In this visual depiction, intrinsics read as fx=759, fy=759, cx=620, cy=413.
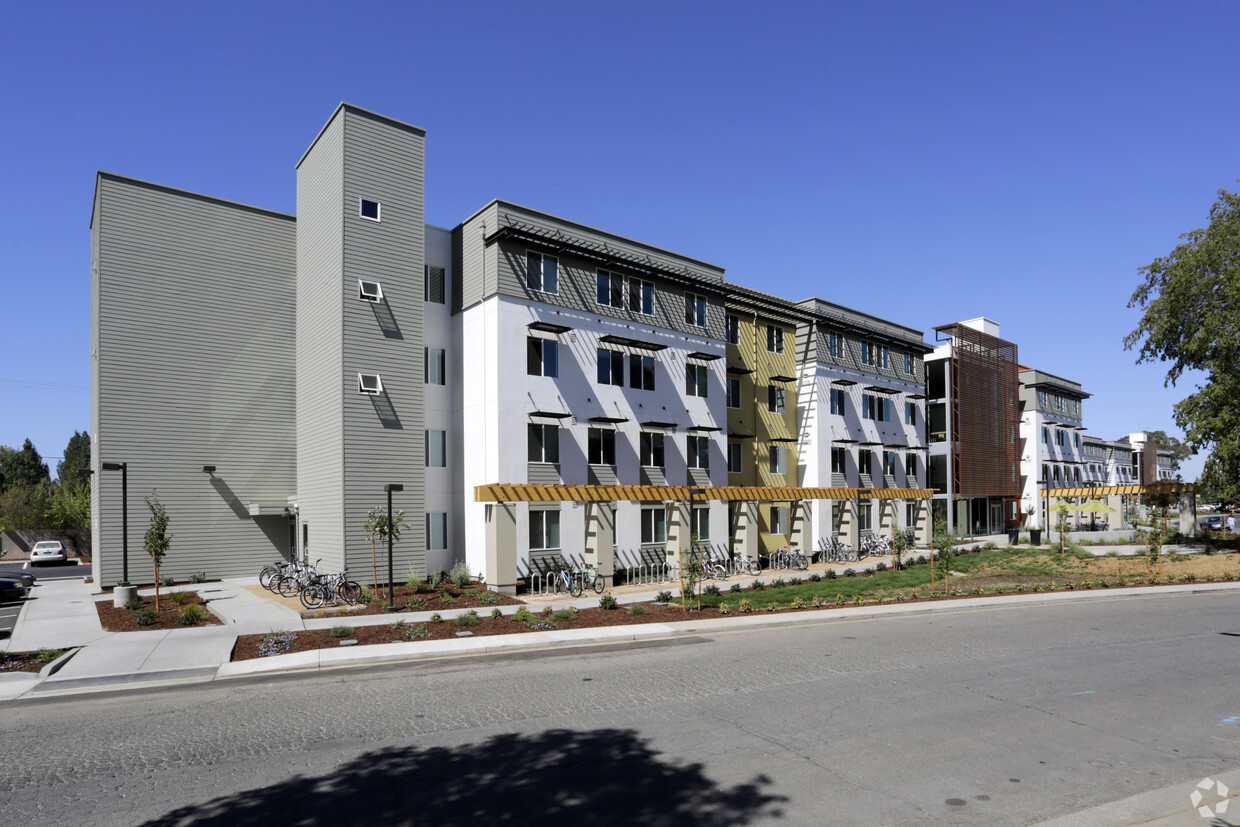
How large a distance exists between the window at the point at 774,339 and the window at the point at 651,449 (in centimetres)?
1068

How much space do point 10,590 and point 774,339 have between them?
117 ft

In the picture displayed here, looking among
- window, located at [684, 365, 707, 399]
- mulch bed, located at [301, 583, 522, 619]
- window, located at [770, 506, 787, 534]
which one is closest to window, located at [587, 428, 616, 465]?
window, located at [684, 365, 707, 399]

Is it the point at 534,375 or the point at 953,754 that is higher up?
the point at 534,375

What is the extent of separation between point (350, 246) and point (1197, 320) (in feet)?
142

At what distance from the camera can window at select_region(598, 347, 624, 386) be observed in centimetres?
3253

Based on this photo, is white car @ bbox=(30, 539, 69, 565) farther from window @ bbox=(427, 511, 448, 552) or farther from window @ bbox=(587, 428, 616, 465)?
window @ bbox=(587, 428, 616, 465)

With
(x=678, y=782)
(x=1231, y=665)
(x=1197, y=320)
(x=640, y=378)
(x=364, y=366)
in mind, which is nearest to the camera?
(x=678, y=782)

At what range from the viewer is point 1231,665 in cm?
1392

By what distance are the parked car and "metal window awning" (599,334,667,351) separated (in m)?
23.8

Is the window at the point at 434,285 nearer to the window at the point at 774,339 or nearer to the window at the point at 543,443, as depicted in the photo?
the window at the point at 543,443

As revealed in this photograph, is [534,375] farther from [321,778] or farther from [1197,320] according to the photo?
[1197,320]

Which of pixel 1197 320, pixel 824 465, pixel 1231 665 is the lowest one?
pixel 1231 665

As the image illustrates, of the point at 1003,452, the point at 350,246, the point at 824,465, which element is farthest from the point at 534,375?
the point at 1003,452

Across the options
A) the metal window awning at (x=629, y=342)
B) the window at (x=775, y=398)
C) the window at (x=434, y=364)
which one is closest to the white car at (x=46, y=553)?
the window at (x=434, y=364)
